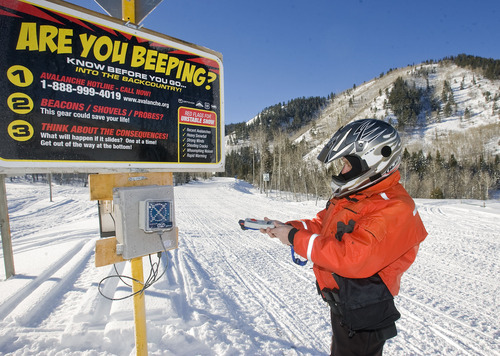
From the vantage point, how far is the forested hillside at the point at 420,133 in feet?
119

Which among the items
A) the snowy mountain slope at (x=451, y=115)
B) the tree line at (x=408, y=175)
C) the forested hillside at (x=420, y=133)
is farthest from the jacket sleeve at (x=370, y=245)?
the snowy mountain slope at (x=451, y=115)

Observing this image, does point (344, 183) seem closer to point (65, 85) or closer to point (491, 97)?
point (65, 85)

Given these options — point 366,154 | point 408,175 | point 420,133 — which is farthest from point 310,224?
point 420,133

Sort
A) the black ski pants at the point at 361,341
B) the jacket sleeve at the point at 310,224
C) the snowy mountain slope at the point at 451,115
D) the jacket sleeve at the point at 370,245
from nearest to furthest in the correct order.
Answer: the jacket sleeve at the point at 370,245 < the black ski pants at the point at 361,341 < the jacket sleeve at the point at 310,224 < the snowy mountain slope at the point at 451,115

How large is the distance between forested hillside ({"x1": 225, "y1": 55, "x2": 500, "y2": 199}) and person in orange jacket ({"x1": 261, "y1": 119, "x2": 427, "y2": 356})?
673 inches

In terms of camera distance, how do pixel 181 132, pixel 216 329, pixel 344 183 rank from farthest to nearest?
Result: pixel 216 329 < pixel 181 132 < pixel 344 183

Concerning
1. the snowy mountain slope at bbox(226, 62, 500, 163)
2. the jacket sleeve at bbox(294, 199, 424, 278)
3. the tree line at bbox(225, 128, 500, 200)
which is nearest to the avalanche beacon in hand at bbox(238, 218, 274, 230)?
the jacket sleeve at bbox(294, 199, 424, 278)

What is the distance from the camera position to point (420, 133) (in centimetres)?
8925

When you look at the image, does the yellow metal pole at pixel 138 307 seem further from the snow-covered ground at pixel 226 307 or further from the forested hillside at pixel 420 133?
the forested hillside at pixel 420 133

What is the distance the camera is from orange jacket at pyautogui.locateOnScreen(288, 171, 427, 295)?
4.71 feet

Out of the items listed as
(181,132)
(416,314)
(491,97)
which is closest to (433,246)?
(416,314)

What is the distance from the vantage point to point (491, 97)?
321 ft

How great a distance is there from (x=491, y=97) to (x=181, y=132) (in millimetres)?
135591

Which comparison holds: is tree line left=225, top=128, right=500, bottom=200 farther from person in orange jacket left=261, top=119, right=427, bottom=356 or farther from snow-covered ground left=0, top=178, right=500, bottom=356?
person in orange jacket left=261, top=119, right=427, bottom=356
